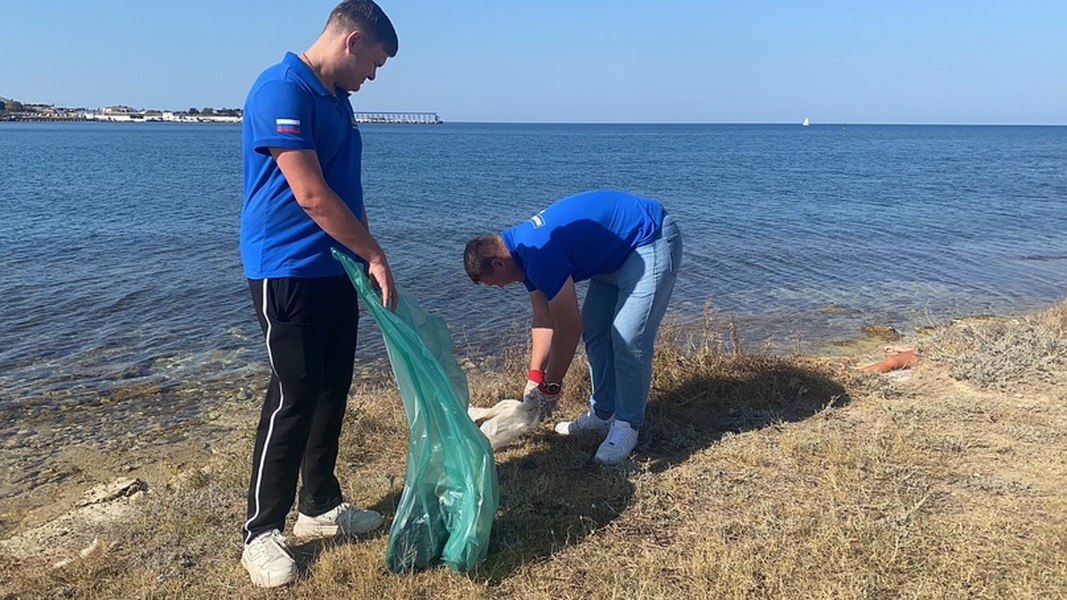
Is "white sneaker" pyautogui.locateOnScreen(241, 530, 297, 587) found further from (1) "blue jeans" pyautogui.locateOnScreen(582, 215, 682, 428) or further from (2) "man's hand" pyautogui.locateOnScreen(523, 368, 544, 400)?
(1) "blue jeans" pyautogui.locateOnScreen(582, 215, 682, 428)

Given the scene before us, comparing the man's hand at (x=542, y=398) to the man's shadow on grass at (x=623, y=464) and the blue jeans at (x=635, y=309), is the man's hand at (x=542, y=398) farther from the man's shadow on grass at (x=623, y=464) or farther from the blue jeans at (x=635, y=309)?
the blue jeans at (x=635, y=309)

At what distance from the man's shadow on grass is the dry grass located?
1 cm

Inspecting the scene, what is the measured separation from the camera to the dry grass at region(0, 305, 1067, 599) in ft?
9.71

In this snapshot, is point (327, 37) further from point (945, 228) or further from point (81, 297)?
point (945, 228)

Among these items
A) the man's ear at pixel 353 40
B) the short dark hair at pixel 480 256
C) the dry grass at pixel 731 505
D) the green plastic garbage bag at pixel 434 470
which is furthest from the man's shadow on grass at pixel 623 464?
the man's ear at pixel 353 40

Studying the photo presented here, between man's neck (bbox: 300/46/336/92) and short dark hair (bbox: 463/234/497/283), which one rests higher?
man's neck (bbox: 300/46/336/92)

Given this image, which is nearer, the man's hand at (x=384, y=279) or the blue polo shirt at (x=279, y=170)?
the blue polo shirt at (x=279, y=170)

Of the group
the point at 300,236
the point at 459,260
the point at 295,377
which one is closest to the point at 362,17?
the point at 300,236

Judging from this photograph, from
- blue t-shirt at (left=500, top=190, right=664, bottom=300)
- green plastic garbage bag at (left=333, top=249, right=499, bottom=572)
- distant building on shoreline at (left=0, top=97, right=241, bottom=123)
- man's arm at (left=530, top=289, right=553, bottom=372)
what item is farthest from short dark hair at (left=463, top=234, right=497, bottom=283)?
distant building on shoreline at (left=0, top=97, right=241, bottom=123)

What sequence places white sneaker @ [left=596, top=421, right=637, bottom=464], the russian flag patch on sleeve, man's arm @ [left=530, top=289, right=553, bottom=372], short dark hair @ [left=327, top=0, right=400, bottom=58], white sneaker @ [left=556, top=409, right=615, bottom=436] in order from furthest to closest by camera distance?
white sneaker @ [left=556, top=409, right=615, bottom=436]
white sneaker @ [left=596, top=421, right=637, bottom=464]
man's arm @ [left=530, top=289, right=553, bottom=372]
short dark hair @ [left=327, top=0, right=400, bottom=58]
the russian flag patch on sleeve

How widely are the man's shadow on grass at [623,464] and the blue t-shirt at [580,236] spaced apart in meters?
0.96

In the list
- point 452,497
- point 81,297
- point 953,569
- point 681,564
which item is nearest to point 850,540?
point 953,569

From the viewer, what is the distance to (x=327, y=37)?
2895 millimetres

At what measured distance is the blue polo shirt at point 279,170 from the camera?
8.98 ft
